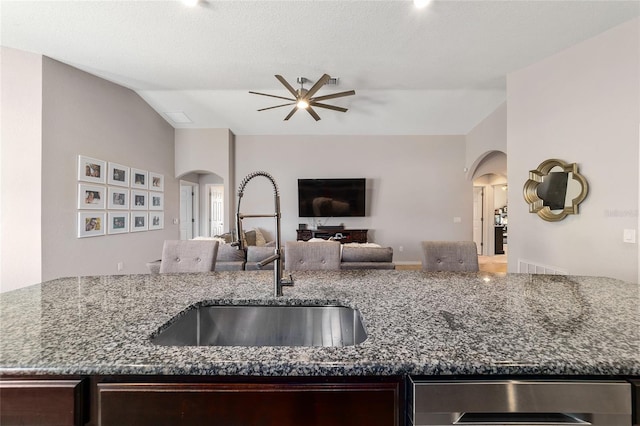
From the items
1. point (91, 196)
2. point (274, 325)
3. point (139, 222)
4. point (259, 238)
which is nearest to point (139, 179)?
point (139, 222)

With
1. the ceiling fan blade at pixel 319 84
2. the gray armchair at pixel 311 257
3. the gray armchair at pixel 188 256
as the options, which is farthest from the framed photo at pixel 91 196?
the gray armchair at pixel 311 257

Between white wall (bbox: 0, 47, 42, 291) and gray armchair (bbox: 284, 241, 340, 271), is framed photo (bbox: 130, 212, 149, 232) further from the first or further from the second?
gray armchair (bbox: 284, 241, 340, 271)

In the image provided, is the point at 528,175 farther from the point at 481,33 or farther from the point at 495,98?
the point at 495,98

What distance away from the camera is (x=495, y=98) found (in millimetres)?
4578

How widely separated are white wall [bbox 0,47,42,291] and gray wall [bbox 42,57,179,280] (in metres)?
0.07

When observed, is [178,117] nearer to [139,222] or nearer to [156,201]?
[156,201]

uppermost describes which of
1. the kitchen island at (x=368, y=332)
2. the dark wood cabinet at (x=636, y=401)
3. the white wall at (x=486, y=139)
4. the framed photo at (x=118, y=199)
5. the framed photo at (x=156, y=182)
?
the white wall at (x=486, y=139)

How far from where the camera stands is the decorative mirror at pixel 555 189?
266 centimetres

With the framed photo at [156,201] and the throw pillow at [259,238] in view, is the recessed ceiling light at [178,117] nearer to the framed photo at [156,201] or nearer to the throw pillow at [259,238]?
the framed photo at [156,201]

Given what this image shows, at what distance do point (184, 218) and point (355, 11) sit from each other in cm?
628

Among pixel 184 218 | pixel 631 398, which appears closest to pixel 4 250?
pixel 184 218

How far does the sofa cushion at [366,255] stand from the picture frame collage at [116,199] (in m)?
3.52

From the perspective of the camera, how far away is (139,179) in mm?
4719

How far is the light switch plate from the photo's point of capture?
228 cm
